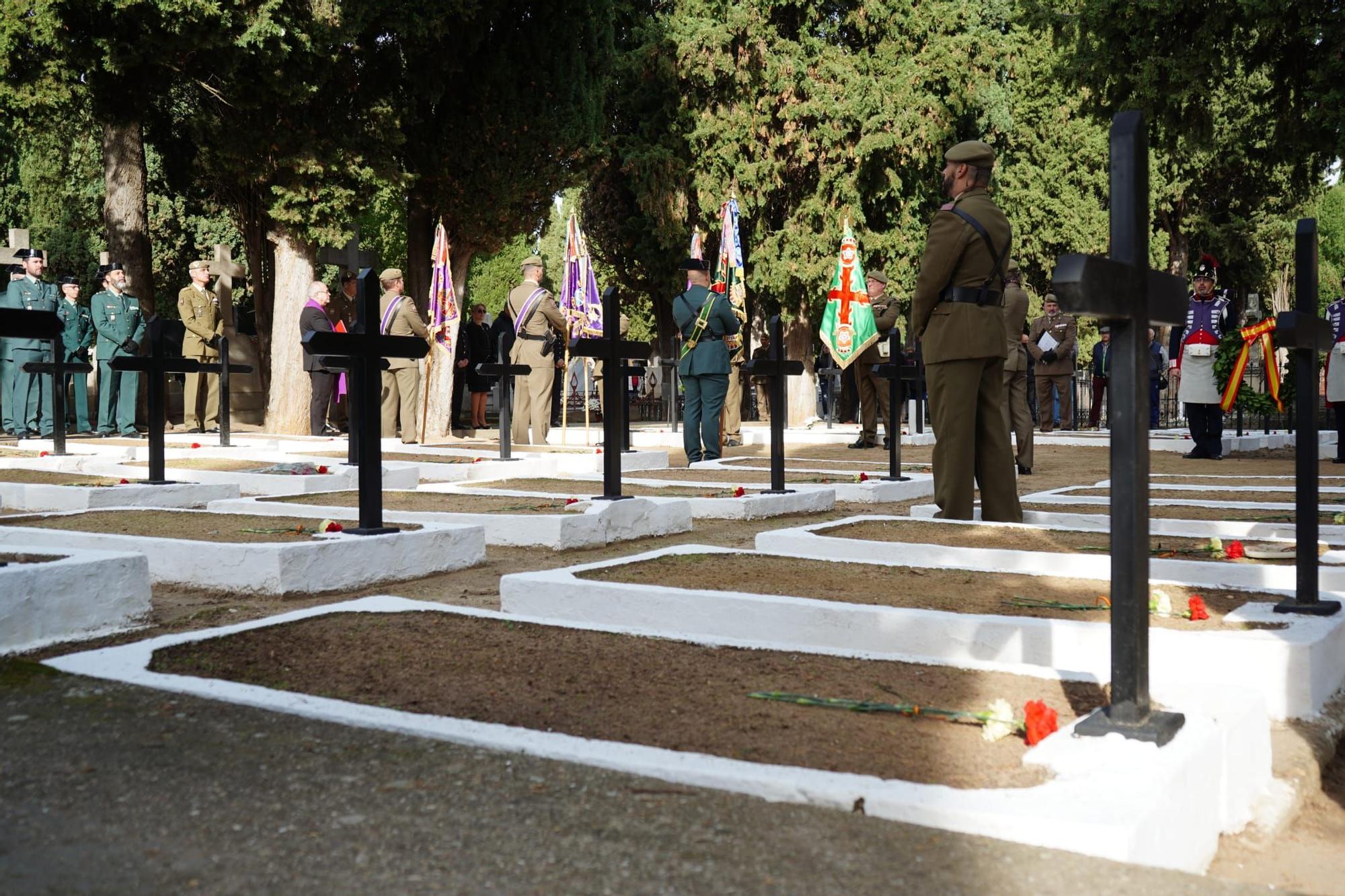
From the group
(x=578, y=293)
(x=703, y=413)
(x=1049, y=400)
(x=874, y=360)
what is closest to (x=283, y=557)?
(x=703, y=413)

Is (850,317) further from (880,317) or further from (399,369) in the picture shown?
(399,369)

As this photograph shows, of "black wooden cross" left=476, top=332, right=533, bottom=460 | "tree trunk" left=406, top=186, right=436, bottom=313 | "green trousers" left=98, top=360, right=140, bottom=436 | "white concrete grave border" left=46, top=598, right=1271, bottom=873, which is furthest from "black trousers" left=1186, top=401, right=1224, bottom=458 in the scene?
"green trousers" left=98, top=360, right=140, bottom=436

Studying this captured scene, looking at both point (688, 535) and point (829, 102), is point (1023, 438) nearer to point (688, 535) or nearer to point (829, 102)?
point (688, 535)

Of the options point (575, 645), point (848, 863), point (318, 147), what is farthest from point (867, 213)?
point (848, 863)

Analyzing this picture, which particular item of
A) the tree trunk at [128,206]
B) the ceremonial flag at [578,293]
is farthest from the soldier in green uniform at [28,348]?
the ceremonial flag at [578,293]

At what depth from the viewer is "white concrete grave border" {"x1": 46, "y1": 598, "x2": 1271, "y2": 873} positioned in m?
2.79

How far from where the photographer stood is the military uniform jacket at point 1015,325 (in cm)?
1369

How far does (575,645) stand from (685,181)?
75.3 feet

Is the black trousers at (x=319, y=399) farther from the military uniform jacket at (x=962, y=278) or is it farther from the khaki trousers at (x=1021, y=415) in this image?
the military uniform jacket at (x=962, y=278)

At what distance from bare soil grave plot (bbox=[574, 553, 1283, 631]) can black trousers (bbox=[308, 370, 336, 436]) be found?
12.3 meters

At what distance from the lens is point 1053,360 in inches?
835

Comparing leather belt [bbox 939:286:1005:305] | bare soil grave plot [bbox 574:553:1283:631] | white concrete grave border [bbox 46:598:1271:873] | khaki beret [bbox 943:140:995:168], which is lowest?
white concrete grave border [bbox 46:598:1271:873]

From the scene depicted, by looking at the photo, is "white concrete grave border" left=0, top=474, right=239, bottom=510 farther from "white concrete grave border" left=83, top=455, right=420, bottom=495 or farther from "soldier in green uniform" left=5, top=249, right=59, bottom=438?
"soldier in green uniform" left=5, top=249, right=59, bottom=438

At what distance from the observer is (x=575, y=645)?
466cm
